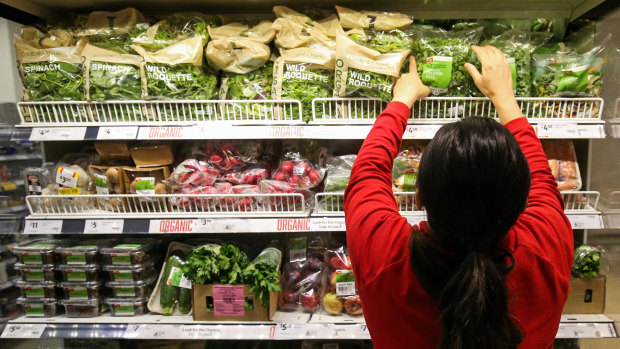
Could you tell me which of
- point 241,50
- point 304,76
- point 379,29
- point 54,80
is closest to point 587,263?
point 379,29

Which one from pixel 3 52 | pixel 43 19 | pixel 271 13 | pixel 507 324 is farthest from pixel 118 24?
pixel 507 324

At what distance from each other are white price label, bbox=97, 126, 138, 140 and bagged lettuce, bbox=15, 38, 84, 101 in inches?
8.0

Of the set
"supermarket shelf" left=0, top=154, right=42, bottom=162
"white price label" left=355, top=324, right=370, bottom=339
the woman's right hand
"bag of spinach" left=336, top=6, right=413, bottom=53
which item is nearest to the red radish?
"bag of spinach" left=336, top=6, right=413, bottom=53

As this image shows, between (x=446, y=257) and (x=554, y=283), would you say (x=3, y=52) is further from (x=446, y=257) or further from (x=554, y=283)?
(x=554, y=283)

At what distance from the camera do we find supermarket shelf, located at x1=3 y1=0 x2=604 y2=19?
5.75 feet

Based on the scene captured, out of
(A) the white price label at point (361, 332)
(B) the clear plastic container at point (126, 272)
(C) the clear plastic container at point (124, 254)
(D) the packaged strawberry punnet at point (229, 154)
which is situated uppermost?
(D) the packaged strawberry punnet at point (229, 154)

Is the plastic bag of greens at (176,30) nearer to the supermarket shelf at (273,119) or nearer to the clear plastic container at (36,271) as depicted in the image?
the supermarket shelf at (273,119)

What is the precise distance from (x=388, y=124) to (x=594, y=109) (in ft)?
3.47

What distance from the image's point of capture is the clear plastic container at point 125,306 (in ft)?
5.74

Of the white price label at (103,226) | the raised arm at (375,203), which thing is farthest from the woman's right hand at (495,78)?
the white price label at (103,226)

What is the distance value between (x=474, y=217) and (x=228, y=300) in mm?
1178

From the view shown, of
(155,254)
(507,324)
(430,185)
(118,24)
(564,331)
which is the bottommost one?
(564,331)

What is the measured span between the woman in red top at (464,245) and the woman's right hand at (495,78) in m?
0.23

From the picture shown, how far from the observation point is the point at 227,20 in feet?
6.17
